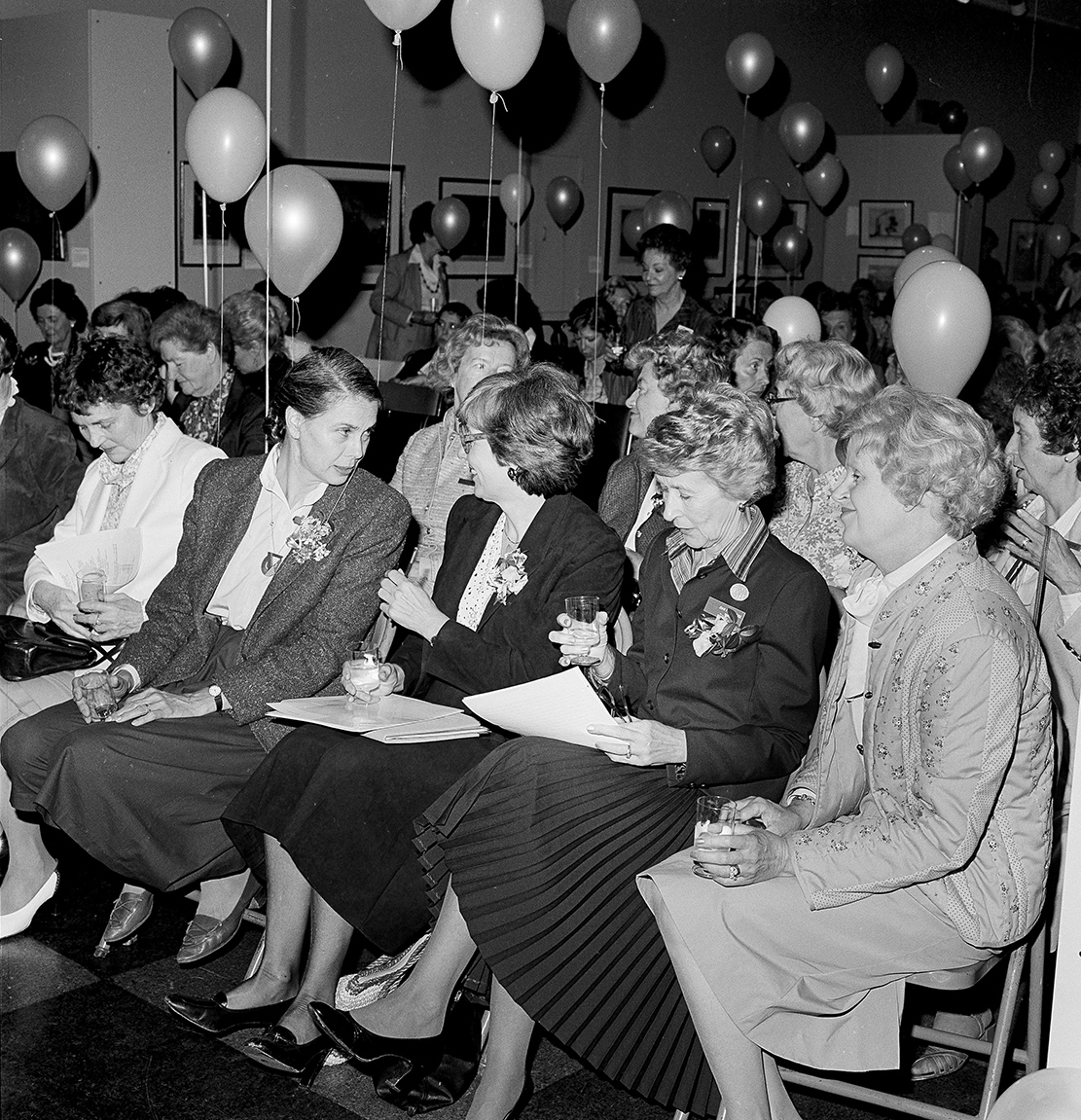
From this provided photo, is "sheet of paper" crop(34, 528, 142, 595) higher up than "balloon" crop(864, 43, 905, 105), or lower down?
lower down

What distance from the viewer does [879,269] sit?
12.9m

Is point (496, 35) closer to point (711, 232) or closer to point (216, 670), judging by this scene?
point (216, 670)

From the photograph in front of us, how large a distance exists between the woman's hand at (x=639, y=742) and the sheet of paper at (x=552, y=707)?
2 cm

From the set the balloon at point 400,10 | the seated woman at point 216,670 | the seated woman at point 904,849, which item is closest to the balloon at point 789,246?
the balloon at point 400,10

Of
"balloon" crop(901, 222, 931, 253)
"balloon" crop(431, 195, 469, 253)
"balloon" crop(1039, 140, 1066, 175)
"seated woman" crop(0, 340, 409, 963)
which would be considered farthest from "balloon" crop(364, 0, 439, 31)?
"balloon" crop(1039, 140, 1066, 175)

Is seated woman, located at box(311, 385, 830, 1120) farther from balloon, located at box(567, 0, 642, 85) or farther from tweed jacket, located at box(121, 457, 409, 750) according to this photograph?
balloon, located at box(567, 0, 642, 85)

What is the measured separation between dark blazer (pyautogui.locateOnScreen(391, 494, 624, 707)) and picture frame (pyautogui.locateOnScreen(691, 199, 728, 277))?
9151 mm

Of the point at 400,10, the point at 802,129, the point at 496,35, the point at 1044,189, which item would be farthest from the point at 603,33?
the point at 1044,189

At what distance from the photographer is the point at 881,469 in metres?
2.35

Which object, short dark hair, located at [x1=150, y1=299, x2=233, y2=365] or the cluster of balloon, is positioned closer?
short dark hair, located at [x1=150, y1=299, x2=233, y2=365]

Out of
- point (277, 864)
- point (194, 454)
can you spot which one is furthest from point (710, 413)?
point (194, 454)

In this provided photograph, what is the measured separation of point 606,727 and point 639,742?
0.22ft

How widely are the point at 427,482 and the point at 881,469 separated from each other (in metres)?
2.16

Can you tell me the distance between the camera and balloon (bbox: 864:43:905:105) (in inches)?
435
